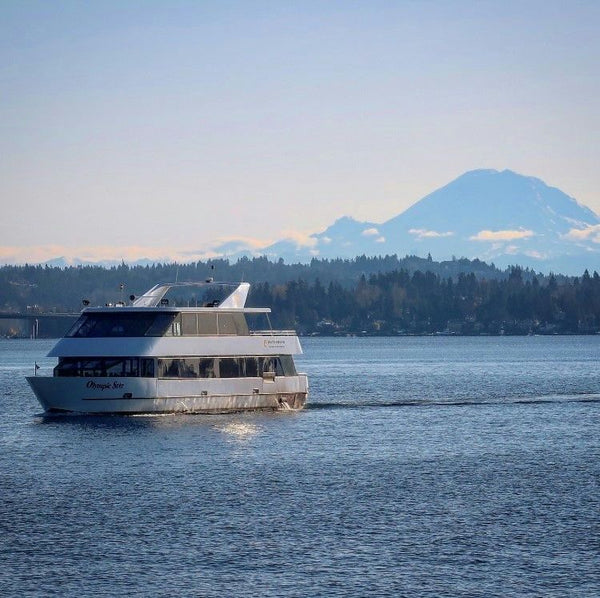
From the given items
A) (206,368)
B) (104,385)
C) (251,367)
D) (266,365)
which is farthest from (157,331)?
(266,365)

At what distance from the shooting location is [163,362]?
62.5 metres

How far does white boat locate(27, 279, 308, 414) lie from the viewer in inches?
2418

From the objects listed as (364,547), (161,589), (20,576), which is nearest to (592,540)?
(364,547)

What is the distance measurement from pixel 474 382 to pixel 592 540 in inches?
2959

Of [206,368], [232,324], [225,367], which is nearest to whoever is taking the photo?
[206,368]

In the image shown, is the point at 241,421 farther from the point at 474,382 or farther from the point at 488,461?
the point at 474,382

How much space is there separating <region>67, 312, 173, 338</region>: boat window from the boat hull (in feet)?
7.58

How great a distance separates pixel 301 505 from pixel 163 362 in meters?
22.8

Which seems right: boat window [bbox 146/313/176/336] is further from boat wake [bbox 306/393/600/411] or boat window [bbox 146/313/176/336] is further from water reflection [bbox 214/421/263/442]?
boat wake [bbox 306/393/600/411]

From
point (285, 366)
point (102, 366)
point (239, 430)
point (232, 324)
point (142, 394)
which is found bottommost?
point (239, 430)

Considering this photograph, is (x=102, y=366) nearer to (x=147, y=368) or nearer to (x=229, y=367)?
(x=147, y=368)

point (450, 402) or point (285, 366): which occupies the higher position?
point (285, 366)

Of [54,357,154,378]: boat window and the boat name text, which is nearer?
[54,357,154,378]: boat window

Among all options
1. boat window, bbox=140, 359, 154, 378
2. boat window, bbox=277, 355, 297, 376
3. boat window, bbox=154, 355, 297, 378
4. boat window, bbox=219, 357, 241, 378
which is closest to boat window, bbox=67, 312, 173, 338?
boat window, bbox=140, 359, 154, 378
